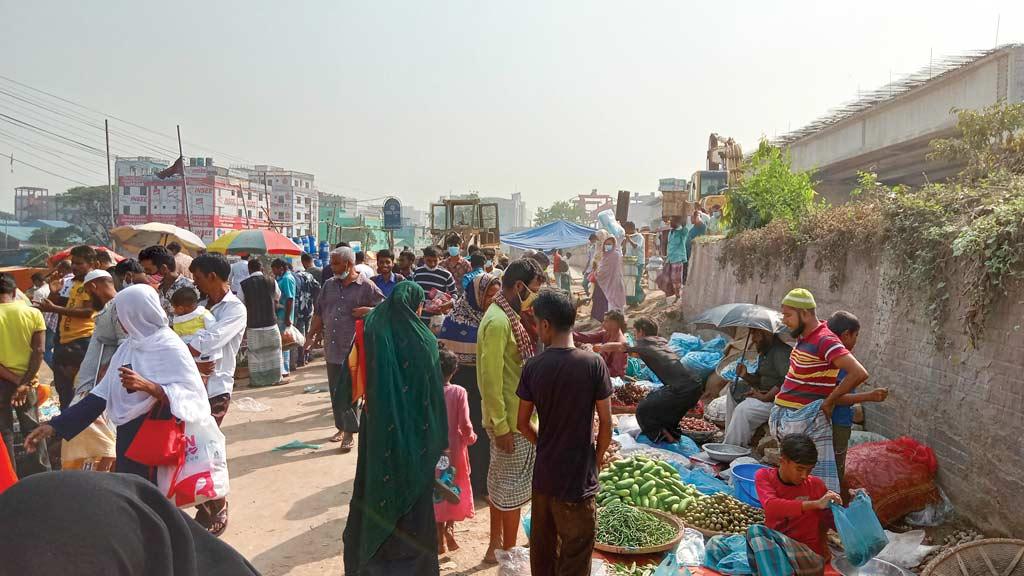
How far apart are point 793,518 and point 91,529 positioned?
379cm

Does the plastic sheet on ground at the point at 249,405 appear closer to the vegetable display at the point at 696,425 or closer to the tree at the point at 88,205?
the vegetable display at the point at 696,425

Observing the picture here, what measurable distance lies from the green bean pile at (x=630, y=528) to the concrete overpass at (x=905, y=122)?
Result: 9.65 metres

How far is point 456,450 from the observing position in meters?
4.56

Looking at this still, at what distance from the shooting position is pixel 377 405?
3643 millimetres

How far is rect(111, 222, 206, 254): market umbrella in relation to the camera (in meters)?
12.7

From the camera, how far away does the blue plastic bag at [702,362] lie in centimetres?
805

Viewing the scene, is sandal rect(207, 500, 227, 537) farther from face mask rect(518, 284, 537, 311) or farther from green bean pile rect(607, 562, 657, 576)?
green bean pile rect(607, 562, 657, 576)

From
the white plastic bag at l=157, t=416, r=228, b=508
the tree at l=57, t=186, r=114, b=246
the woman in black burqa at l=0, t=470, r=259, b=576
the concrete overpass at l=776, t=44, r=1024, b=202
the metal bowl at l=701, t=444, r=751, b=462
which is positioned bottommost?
the metal bowl at l=701, t=444, r=751, b=462

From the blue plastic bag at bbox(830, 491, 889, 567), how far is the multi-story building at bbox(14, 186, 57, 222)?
111601 mm

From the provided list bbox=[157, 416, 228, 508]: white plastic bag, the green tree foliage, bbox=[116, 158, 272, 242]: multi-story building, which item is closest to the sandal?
bbox=[157, 416, 228, 508]: white plastic bag

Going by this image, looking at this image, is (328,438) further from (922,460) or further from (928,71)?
(928,71)

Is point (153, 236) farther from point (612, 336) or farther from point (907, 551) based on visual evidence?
point (907, 551)

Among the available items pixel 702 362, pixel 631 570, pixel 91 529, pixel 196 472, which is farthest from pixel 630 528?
pixel 702 362

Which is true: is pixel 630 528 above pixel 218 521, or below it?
below
